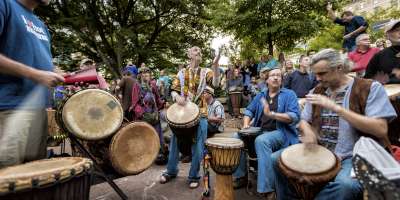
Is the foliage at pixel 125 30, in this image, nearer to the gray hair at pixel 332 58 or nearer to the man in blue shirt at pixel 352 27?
the man in blue shirt at pixel 352 27

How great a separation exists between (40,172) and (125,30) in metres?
14.0

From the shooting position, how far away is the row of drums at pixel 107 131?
298cm

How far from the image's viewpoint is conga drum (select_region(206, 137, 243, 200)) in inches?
128

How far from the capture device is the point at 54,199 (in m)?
1.81

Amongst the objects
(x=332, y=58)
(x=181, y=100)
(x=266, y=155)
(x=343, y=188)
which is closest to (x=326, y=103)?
(x=332, y=58)

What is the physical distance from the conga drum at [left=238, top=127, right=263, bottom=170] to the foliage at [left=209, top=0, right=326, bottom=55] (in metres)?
9.78

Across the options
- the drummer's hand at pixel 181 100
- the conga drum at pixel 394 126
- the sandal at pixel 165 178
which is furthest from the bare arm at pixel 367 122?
the sandal at pixel 165 178

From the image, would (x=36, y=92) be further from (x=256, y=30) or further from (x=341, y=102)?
(x=256, y=30)

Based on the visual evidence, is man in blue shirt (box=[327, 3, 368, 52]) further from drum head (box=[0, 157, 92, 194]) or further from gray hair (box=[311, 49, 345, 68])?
drum head (box=[0, 157, 92, 194])

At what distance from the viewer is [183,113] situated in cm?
398

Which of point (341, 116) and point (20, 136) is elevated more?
point (341, 116)

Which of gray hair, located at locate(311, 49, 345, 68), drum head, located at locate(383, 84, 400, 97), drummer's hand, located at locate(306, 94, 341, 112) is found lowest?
drummer's hand, located at locate(306, 94, 341, 112)

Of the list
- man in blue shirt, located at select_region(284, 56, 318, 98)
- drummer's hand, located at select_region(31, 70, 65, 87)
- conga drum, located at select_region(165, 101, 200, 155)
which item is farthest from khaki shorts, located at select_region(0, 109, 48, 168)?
man in blue shirt, located at select_region(284, 56, 318, 98)

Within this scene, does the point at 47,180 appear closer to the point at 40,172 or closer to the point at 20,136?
the point at 40,172
